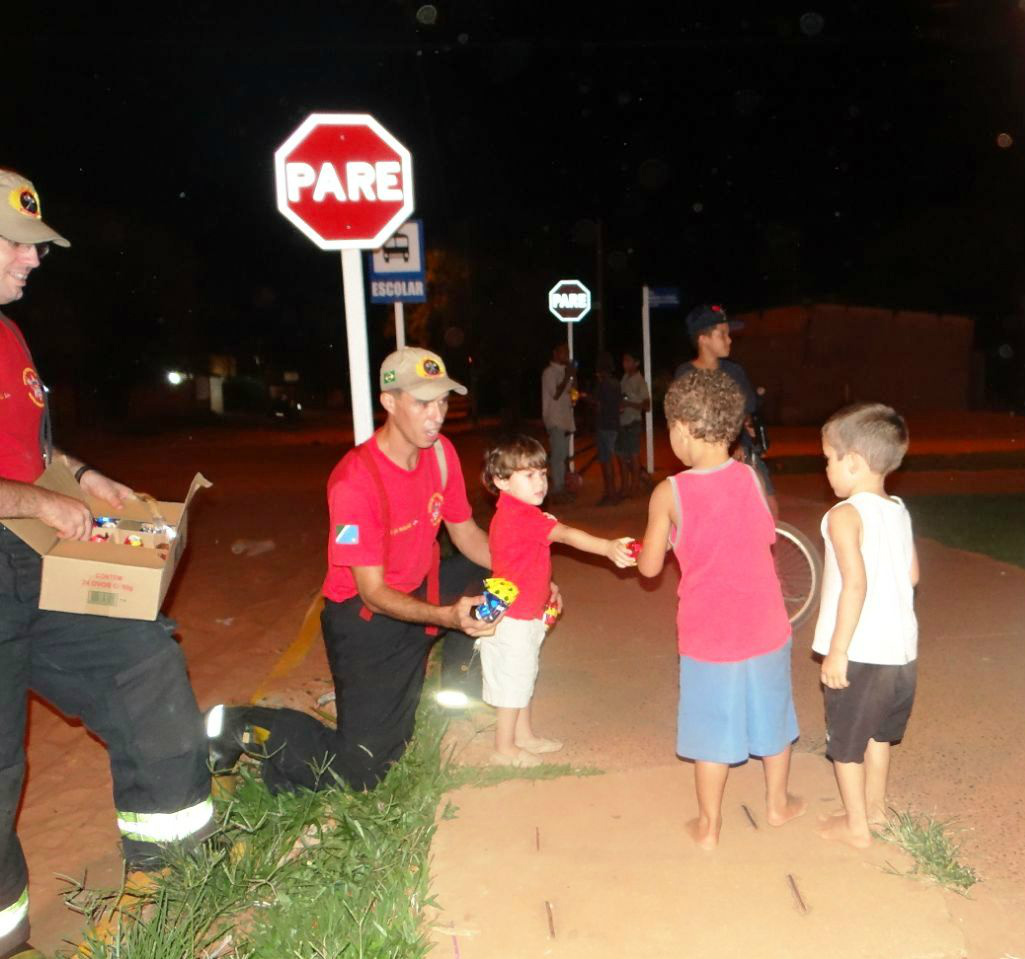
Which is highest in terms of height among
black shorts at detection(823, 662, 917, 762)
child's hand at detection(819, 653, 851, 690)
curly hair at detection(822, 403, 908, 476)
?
curly hair at detection(822, 403, 908, 476)

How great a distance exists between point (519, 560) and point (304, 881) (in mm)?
1552

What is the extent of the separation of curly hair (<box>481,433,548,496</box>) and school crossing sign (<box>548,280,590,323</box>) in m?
10.8

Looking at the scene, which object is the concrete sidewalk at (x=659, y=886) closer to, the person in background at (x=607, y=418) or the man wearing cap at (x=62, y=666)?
the man wearing cap at (x=62, y=666)

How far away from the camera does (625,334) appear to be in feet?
177

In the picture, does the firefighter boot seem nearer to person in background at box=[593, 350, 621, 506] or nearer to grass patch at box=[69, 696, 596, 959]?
grass patch at box=[69, 696, 596, 959]

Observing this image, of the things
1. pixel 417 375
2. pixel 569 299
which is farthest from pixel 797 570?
pixel 569 299

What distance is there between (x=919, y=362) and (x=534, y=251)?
14078 millimetres

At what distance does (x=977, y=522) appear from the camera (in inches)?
430

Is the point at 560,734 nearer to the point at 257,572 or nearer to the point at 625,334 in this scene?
the point at 257,572

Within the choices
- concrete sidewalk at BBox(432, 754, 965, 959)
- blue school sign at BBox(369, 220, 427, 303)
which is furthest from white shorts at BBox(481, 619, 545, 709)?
blue school sign at BBox(369, 220, 427, 303)

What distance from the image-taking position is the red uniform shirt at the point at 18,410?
3482 millimetres

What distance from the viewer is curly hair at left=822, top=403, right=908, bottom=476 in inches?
142

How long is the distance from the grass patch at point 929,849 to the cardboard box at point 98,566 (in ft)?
8.67

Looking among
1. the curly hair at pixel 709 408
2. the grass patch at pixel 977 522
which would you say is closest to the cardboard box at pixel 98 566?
the curly hair at pixel 709 408
